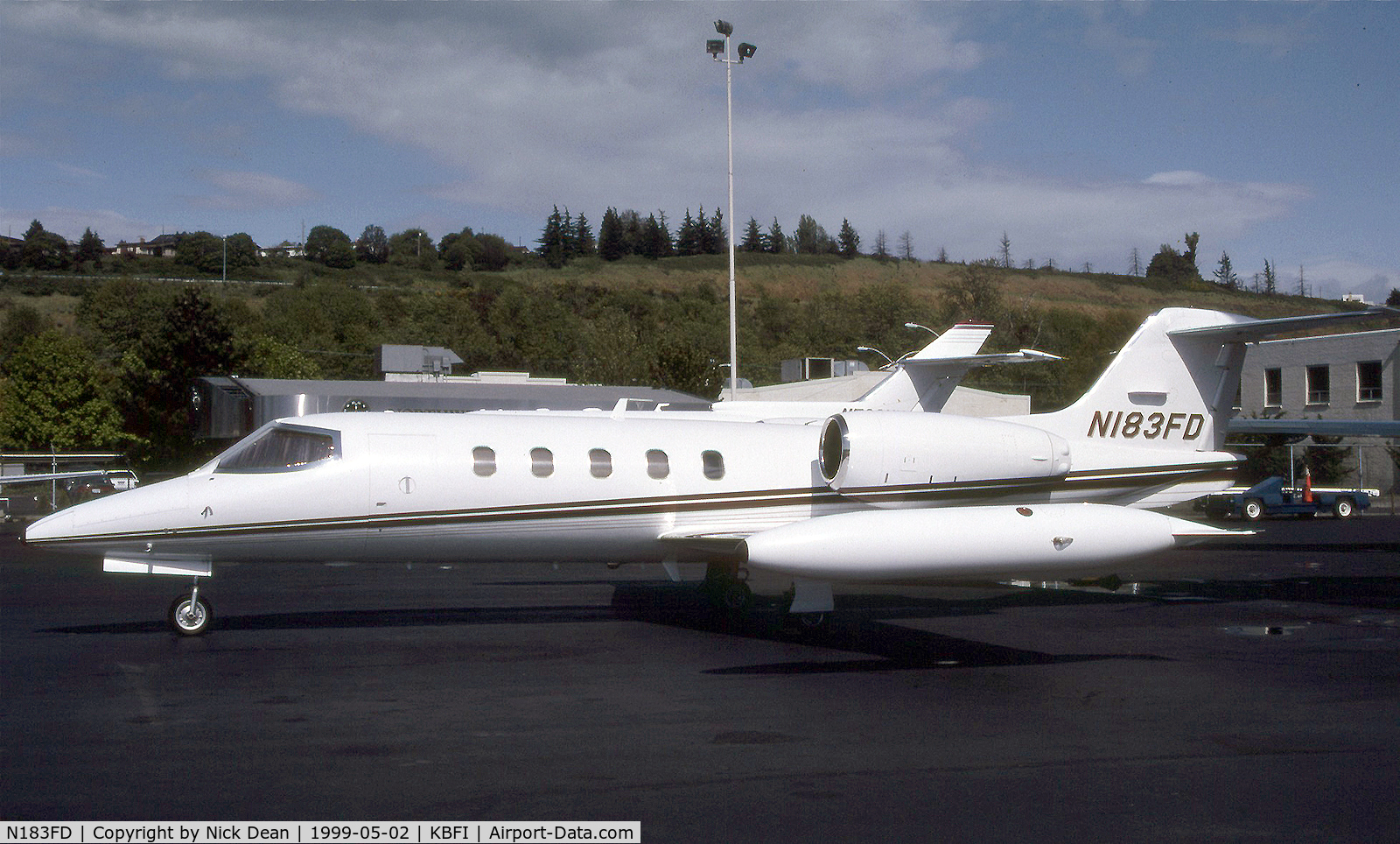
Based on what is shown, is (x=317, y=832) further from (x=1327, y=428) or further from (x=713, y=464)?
(x=1327, y=428)

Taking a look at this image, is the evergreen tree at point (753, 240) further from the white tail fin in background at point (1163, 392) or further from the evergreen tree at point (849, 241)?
the white tail fin in background at point (1163, 392)

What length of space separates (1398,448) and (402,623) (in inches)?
1916

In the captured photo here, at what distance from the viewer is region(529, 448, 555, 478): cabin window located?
1357cm

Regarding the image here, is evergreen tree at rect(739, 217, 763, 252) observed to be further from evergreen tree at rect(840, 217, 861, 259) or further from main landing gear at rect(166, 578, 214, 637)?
main landing gear at rect(166, 578, 214, 637)

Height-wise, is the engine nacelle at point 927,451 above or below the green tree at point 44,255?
below

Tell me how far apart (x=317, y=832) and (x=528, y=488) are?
7563 millimetres

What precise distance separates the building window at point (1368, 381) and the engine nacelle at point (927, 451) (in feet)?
167

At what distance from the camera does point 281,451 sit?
13141 millimetres

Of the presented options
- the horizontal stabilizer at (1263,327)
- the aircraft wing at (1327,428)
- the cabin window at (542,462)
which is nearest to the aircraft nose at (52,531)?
the cabin window at (542,462)

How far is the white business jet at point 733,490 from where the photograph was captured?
11773 millimetres

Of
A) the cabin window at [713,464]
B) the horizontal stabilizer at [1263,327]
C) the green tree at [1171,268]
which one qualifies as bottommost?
the cabin window at [713,464]

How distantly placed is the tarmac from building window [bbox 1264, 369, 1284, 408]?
5116 cm

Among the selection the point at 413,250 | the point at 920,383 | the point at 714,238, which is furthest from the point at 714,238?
the point at 920,383

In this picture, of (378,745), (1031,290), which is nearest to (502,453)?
(378,745)
